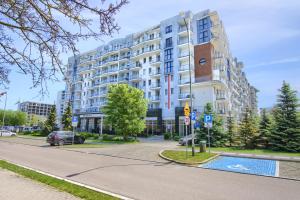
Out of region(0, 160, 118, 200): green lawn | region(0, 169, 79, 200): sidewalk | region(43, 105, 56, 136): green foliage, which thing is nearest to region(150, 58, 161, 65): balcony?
region(43, 105, 56, 136): green foliage

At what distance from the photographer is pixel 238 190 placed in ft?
27.2

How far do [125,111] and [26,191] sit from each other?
27.0m

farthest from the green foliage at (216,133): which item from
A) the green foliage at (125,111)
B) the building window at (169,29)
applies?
the building window at (169,29)

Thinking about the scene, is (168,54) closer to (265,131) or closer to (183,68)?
(183,68)

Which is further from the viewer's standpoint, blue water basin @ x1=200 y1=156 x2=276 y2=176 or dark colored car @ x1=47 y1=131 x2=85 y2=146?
dark colored car @ x1=47 y1=131 x2=85 y2=146

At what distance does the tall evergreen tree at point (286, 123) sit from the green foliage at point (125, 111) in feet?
60.1

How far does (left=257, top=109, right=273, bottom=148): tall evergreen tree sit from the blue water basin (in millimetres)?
7788

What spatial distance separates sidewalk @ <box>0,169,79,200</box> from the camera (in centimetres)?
653

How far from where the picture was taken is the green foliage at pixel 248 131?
2291cm

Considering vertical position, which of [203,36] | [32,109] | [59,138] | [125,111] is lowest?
[59,138]

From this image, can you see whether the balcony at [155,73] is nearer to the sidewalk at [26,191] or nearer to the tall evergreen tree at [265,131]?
the tall evergreen tree at [265,131]

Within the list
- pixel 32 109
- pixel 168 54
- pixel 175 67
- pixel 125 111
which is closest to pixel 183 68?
pixel 175 67

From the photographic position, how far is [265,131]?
73.2 feet

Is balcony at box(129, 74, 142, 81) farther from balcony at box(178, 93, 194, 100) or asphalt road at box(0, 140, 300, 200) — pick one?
asphalt road at box(0, 140, 300, 200)
